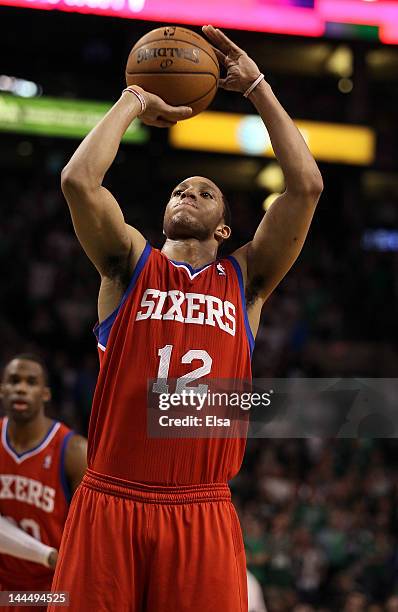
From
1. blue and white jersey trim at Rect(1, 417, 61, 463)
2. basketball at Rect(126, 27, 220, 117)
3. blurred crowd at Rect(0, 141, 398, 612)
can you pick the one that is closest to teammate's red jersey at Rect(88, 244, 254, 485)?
basketball at Rect(126, 27, 220, 117)

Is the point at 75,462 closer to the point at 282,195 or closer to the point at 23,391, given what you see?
the point at 23,391

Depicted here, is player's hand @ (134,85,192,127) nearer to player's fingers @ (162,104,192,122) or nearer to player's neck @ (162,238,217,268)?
player's fingers @ (162,104,192,122)

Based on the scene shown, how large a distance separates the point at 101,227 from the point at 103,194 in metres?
0.11

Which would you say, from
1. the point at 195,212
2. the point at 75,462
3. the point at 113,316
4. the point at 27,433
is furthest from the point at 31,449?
the point at 195,212

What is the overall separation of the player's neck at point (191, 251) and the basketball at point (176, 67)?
1.62ft

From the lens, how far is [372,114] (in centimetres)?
1579

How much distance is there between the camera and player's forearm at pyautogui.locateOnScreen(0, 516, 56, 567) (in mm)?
4320

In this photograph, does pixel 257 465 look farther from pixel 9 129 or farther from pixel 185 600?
pixel 185 600

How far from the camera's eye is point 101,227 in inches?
125

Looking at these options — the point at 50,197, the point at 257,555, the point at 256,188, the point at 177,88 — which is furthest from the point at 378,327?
the point at 177,88

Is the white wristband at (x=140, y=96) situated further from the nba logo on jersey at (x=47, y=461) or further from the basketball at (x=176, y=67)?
the nba logo on jersey at (x=47, y=461)

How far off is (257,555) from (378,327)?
5.95 meters

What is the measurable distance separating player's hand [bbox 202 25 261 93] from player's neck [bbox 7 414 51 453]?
2162 mm

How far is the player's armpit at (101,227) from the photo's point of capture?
3102 mm
